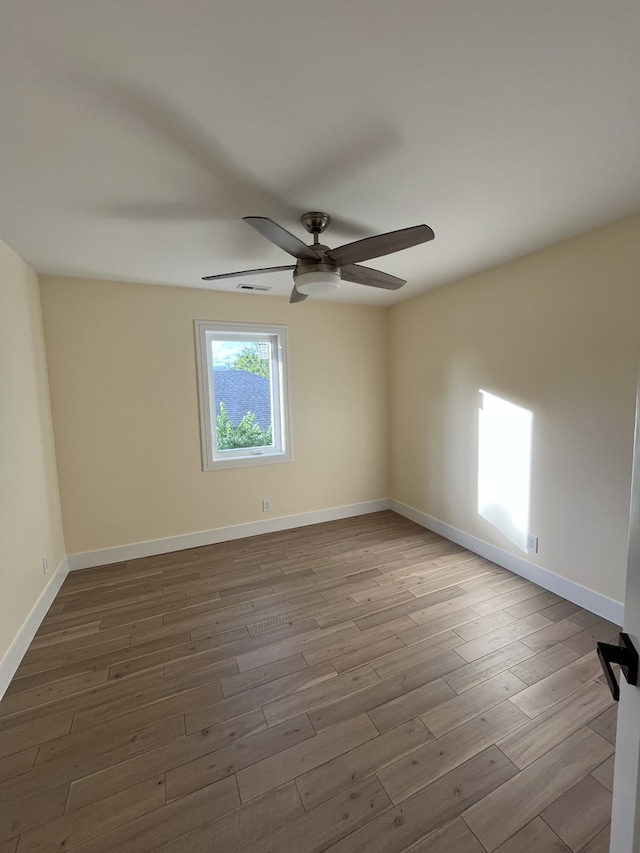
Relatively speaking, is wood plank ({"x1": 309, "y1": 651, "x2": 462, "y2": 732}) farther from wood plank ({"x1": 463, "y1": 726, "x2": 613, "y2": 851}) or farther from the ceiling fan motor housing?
the ceiling fan motor housing

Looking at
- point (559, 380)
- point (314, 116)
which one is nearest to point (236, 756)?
point (314, 116)

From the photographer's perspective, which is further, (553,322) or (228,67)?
(553,322)

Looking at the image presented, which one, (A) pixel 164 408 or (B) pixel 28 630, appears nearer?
(B) pixel 28 630

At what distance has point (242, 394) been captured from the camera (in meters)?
3.66

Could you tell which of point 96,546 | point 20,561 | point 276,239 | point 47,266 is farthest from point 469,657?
point 47,266

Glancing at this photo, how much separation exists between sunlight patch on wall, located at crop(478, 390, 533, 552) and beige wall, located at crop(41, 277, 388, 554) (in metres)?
1.47

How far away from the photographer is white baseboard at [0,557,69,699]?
1.84 m

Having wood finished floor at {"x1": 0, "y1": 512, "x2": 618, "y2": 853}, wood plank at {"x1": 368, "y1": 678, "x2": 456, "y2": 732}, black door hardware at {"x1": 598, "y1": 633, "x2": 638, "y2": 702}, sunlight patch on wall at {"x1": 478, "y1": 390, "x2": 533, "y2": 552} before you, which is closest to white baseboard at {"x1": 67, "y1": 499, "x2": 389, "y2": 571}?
wood finished floor at {"x1": 0, "y1": 512, "x2": 618, "y2": 853}

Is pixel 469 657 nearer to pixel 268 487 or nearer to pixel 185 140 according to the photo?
pixel 268 487

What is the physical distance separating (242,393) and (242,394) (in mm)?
10

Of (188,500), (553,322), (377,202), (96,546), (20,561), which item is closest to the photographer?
(377,202)

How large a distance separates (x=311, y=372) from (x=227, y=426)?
104 centimetres

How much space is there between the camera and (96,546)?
3.12 metres

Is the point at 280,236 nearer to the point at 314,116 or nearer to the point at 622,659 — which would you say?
the point at 314,116
